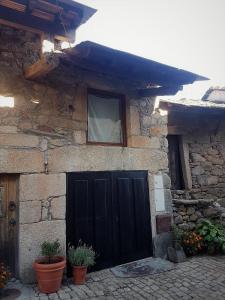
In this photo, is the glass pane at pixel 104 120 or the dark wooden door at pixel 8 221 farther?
the glass pane at pixel 104 120

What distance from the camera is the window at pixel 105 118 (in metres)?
4.89

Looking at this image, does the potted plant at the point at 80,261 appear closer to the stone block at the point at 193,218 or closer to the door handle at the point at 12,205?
the door handle at the point at 12,205

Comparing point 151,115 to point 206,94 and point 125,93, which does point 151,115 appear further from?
point 206,94

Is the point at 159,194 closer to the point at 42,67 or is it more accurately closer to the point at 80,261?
the point at 80,261

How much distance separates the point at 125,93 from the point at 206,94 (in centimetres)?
545

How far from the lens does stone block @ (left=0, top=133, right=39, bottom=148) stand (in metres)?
3.79

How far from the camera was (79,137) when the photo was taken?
449 cm

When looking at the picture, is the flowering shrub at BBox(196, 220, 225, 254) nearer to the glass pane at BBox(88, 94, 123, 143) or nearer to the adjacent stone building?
the adjacent stone building

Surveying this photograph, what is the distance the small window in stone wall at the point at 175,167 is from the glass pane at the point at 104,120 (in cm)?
243

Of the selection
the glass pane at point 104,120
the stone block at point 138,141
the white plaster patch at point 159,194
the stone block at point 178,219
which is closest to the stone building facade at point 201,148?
the stone block at point 178,219

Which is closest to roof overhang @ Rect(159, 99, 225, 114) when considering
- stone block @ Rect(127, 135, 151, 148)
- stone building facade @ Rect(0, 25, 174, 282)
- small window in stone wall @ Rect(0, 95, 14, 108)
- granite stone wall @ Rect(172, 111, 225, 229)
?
granite stone wall @ Rect(172, 111, 225, 229)

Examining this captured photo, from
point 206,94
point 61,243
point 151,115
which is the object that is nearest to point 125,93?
point 151,115

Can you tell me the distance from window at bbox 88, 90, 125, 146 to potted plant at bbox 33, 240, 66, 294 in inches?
77.9

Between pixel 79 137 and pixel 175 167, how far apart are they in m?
3.56
